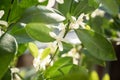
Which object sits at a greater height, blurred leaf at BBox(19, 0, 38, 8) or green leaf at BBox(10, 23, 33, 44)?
blurred leaf at BBox(19, 0, 38, 8)

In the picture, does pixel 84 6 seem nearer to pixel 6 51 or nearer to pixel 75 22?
pixel 75 22

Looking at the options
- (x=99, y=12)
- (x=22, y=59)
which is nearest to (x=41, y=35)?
(x=99, y=12)

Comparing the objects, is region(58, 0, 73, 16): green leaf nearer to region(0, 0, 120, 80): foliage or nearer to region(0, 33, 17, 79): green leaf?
region(0, 0, 120, 80): foliage

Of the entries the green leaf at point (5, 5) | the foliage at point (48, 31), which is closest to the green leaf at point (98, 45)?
the foliage at point (48, 31)

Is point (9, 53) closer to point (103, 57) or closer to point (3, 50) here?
point (3, 50)

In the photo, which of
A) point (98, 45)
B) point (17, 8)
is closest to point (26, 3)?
point (17, 8)

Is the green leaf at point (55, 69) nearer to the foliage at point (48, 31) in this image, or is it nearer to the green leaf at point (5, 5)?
the foliage at point (48, 31)

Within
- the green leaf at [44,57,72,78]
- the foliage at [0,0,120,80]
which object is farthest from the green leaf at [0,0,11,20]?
the green leaf at [44,57,72,78]
